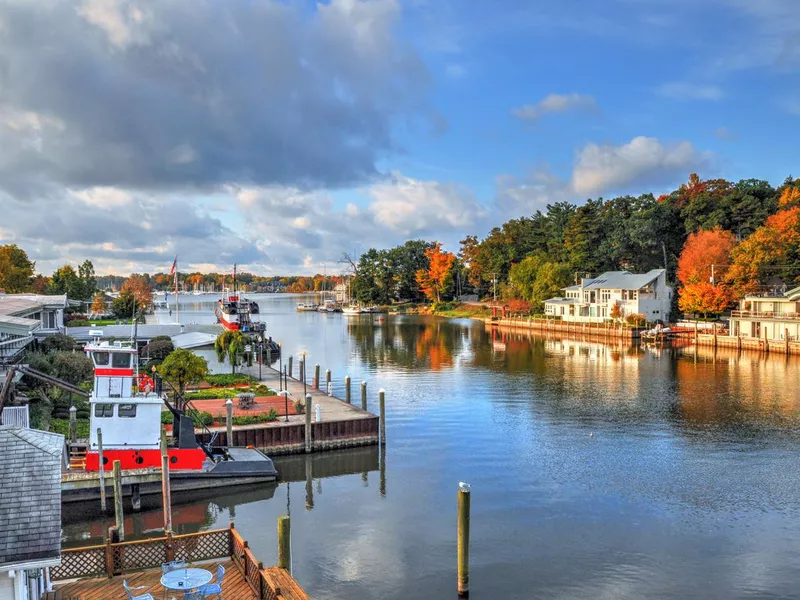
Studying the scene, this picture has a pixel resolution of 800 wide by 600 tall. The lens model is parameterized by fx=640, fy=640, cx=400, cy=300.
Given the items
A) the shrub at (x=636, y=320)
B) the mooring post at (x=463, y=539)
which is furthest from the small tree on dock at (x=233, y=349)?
the shrub at (x=636, y=320)

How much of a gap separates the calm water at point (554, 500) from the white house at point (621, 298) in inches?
1856

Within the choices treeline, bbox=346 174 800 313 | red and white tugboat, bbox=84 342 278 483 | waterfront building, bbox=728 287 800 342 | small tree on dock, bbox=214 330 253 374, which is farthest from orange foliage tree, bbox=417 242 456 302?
red and white tugboat, bbox=84 342 278 483

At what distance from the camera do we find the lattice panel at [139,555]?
16641 mm

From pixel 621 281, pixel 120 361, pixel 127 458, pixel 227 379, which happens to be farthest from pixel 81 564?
pixel 621 281

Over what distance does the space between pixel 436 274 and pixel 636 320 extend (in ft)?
240

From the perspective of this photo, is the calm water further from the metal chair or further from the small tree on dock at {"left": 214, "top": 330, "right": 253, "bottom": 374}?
the small tree on dock at {"left": 214, "top": 330, "right": 253, "bottom": 374}

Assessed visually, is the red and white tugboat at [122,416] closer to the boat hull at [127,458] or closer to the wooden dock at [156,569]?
the boat hull at [127,458]

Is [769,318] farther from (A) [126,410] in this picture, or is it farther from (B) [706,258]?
(A) [126,410]

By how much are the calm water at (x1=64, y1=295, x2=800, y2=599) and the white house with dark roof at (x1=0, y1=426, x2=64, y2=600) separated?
9548mm

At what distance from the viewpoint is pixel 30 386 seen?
36438mm

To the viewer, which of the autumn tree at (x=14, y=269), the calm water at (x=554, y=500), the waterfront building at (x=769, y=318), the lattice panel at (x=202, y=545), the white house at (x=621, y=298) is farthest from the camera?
the white house at (x=621, y=298)

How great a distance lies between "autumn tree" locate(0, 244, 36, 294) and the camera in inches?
3406

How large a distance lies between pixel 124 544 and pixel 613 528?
666 inches

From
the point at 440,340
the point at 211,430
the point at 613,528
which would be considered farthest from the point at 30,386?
the point at 440,340
